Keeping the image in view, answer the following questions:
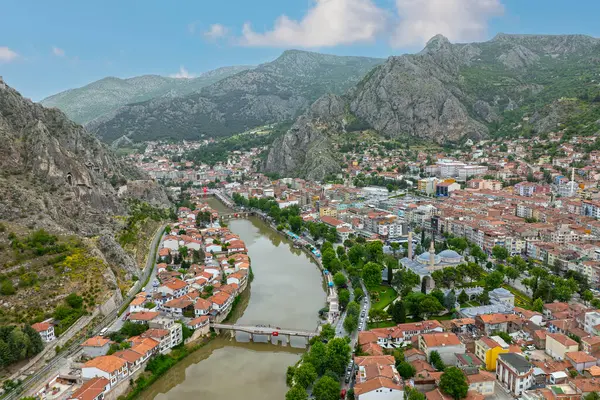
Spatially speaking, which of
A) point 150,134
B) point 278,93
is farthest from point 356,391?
point 278,93

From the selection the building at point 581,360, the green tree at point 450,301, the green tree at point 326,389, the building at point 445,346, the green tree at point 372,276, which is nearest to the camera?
the green tree at point 326,389

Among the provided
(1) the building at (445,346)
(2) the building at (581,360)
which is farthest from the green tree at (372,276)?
(2) the building at (581,360)

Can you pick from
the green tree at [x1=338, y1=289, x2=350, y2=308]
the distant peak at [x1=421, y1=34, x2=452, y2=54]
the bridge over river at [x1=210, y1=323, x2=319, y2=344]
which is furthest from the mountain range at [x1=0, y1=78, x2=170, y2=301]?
the distant peak at [x1=421, y1=34, x2=452, y2=54]

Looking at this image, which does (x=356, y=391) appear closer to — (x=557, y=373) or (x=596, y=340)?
(x=557, y=373)

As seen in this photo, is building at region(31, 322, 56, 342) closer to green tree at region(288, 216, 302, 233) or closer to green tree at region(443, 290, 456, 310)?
green tree at region(443, 290, 456, 310)

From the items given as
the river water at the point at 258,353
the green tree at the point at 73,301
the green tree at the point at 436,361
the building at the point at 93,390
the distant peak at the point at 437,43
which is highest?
the distant peak at the point at 437,43

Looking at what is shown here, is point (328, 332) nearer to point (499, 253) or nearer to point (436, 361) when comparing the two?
point (436, 361)

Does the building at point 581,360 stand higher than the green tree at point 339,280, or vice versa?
the green tree at point 339,280

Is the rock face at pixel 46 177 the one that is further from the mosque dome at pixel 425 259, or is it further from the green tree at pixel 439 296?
the green tree at pixel 439 296

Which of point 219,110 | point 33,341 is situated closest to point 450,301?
point 33,341
